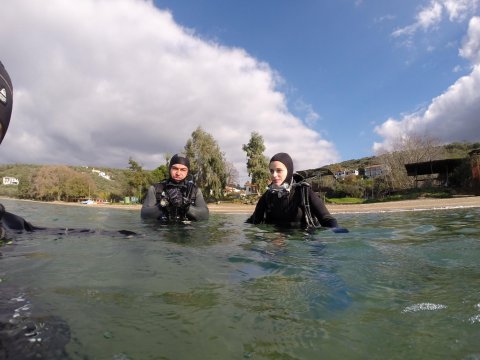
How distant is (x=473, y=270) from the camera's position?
118 inches

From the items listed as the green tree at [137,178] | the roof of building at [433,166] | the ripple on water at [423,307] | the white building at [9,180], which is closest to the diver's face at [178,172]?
the ripple on water at [423,307]

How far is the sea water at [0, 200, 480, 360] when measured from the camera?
1529 millimetres

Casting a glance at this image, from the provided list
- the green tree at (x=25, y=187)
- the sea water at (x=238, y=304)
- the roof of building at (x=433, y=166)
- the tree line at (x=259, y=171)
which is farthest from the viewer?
the green tree at (x=25, y=187)

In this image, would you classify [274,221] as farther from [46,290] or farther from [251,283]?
[46,290]

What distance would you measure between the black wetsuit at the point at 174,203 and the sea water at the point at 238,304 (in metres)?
3.63

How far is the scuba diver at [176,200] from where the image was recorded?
25.3 ft

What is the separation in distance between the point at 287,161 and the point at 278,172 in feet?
1.15

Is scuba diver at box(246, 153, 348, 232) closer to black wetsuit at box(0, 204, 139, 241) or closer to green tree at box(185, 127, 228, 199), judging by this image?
black wetsuit at box(0, 204, 139, 241)

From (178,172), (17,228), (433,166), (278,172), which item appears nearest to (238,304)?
(17,228)

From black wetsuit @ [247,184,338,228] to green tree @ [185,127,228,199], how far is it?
37342 millimetres

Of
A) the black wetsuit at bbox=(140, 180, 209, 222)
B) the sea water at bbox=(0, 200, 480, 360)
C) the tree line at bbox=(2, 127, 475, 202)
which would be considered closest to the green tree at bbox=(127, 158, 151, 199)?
the tree line at bbox=(2, 127, 475, 202)

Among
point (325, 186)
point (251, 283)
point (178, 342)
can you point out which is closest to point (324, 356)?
point (178, 342)

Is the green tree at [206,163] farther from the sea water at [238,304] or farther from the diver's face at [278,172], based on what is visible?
the sea water at [238,304]

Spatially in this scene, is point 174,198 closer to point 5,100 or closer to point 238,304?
point 5,100
